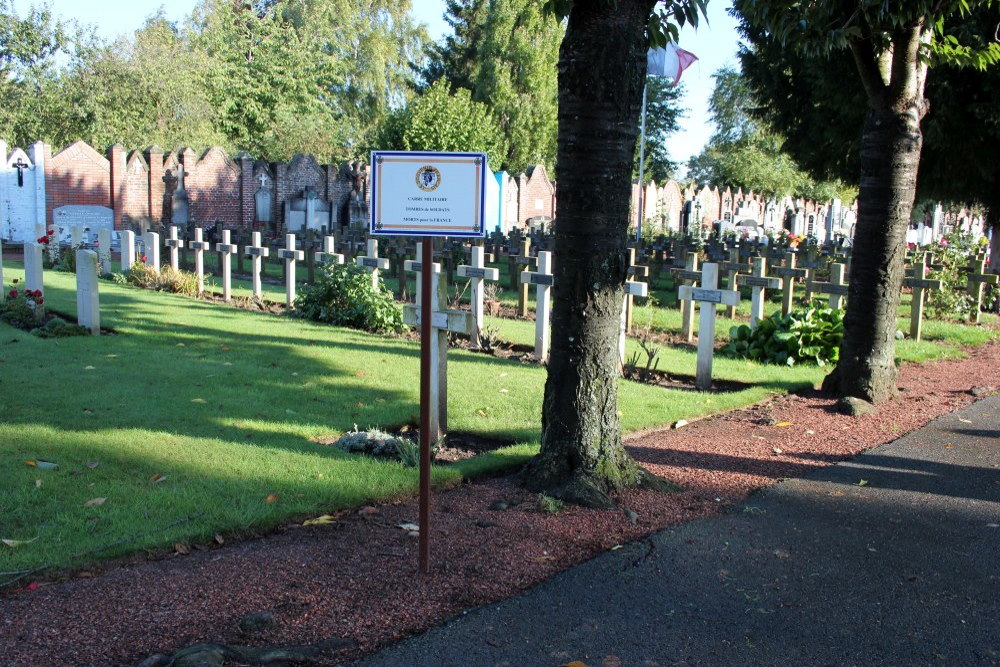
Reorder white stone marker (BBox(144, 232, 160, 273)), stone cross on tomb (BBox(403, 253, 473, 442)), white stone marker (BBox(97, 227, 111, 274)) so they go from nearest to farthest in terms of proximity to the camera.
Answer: stone cross on tomb (BBox(403, 253, 473, 442)), white stone marker (BBox(144, 232, 160, 273)), white stone marker (BBox(97, 227, 111, 274))

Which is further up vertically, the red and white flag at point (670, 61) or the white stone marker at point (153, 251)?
the red and white flag at point (670, 61)

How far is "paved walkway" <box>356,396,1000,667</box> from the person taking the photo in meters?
3.80

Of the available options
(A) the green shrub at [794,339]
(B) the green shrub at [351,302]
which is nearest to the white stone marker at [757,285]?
(A) the green shrub at [794,339]

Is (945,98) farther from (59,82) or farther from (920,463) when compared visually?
(59,82)

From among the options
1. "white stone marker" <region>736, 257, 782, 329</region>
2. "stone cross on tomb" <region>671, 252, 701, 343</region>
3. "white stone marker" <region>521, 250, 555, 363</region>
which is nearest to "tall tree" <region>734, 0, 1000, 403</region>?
"white stone marker" <region>736, 257, 782, 329</region>

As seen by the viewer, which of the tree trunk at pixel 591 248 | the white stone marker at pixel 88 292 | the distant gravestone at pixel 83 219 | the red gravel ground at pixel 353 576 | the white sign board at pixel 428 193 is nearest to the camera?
the red gravel ground at pixel 353 576

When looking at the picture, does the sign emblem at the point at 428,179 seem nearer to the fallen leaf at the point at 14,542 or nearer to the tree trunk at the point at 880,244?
the fallen leaf at the point at 14,542

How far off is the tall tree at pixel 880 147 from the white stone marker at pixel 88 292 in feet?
26.4

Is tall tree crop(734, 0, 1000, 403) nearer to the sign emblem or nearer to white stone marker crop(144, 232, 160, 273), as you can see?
the sign emblem

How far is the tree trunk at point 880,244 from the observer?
8812mm

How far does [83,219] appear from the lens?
29.0m

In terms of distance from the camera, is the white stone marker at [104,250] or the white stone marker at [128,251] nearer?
the white stone marker at [128,251]

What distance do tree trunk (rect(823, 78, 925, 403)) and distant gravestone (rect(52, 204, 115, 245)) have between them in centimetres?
2472

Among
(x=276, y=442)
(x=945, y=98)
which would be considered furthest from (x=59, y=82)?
(x=276, y=442)
